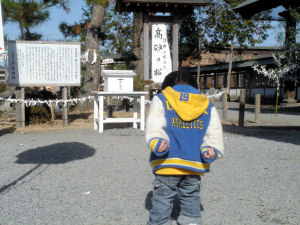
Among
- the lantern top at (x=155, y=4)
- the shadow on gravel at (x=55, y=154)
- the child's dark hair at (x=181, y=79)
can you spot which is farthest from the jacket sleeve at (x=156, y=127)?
the lantern top at (x=155, y=4)

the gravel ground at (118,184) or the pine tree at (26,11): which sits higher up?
the pine tree at (26,11)

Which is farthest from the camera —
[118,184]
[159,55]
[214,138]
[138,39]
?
[138,39]

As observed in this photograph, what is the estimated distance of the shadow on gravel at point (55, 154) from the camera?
5001 mm

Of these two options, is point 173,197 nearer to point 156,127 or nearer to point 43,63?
point 156,127

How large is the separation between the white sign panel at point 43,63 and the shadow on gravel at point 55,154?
3.06 m

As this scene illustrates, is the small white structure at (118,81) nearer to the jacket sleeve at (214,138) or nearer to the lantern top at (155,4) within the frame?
the lantern top at (155,4)

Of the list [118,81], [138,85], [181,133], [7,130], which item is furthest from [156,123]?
[138,85]

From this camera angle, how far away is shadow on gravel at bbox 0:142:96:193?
197 inches

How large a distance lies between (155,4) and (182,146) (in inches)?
281

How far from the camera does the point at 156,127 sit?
2305mm

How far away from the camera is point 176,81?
2.55 meters

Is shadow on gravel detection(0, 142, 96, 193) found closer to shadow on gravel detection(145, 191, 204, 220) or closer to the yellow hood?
shadow on gravel detection(145, 191, 204, 220)

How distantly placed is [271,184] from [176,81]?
1.99 metres

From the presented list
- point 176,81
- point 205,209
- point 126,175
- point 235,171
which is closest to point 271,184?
point 235,171
